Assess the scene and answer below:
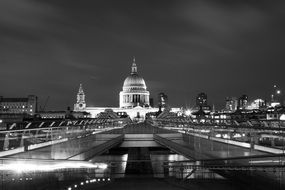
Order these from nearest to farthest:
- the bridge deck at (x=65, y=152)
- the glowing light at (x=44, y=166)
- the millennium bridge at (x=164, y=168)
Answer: the millennium bridge at (x=164, y=168) < the glowing light at (x=44, y=166) < the bridge deck at (x=65, y=152)

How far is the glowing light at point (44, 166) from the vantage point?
392 inches

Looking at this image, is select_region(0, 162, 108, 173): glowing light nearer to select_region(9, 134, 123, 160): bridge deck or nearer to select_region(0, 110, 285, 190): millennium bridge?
select_region(0, 110, 285, 190): millennium bridge

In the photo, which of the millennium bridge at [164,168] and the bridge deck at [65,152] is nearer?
the millennium bridge at [164,168]

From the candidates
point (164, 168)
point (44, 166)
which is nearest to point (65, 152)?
point (164, 168)

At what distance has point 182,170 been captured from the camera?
11742 mm

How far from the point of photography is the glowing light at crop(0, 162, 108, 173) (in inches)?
392

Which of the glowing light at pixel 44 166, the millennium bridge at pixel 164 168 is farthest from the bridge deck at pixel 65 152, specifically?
the glowing light at pixel 44 166

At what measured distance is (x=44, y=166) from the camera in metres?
10.7

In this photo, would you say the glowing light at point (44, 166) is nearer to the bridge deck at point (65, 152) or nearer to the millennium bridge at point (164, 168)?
the millennium bridge at point (164, 168)

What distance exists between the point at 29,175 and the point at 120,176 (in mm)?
2696

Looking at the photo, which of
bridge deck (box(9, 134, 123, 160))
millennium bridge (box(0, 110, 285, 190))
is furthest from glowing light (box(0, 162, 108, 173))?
bridge deck (box(9, 134, 123, 160))

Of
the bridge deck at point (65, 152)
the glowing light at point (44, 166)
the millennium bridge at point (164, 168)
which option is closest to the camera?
the millennium bridge at point (164, 168)

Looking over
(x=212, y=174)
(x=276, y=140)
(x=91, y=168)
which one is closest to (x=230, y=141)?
(x=276, y=140)

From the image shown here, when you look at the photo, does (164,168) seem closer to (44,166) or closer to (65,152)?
(44,166)
